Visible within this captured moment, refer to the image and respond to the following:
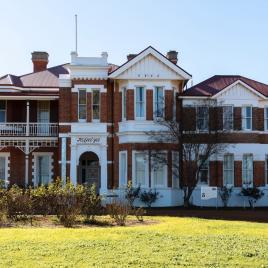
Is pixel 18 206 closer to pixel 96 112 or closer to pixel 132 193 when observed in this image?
pixel 132 193

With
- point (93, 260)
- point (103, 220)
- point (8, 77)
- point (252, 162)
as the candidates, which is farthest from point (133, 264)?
point (8, 77)

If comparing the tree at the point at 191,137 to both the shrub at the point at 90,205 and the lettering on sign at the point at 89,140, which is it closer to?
the lettering on sign at the point at 89,140

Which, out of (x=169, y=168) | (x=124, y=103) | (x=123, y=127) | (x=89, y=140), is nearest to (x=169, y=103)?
(x=124, y=103)

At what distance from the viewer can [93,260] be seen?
42.5 ft

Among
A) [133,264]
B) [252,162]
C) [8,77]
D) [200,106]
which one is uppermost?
[8,77]

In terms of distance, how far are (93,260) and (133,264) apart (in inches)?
40.2

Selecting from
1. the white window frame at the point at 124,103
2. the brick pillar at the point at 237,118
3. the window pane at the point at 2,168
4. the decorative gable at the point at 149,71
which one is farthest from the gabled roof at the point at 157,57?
the window pane at the point at 2,168

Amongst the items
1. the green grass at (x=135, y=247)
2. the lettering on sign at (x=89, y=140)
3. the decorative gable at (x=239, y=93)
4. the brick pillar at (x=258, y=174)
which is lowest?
the green grass at (x=135, y=247)

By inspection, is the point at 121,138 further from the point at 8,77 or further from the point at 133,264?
the point at 133,264

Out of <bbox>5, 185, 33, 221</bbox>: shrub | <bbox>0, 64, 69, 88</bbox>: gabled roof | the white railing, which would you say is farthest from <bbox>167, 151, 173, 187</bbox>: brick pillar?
<bbox>5, 185, 33, 221</bbox>: shrub

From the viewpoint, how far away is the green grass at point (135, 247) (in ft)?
41.9

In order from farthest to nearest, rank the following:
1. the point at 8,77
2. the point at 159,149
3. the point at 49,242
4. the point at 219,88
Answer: the point at 8,77 → the point at 219,88 → the point at 159,149 → the point at 49,242

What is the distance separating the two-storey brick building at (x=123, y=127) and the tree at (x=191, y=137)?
8.7 inches

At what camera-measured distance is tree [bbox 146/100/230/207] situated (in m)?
32.5
